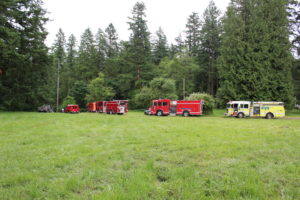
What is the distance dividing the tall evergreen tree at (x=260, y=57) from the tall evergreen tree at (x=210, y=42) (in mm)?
13323

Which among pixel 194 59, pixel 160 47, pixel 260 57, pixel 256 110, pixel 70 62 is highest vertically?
pixel 160 47

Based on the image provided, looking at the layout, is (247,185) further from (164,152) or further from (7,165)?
(7,165)

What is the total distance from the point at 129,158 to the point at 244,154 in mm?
3382

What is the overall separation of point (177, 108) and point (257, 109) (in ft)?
32.3

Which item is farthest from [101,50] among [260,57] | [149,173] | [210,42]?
[149,173]

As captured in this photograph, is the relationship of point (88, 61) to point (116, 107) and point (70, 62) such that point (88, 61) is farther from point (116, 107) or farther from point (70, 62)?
point (116, 107)

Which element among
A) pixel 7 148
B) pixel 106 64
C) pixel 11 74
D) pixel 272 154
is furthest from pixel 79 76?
pixel 272 154

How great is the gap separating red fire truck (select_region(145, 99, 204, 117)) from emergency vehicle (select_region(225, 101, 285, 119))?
403 centimetres

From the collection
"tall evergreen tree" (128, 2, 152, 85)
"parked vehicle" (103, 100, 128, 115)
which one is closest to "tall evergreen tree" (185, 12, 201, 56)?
"tall evergreen tree" (128, 2, 152, 85)

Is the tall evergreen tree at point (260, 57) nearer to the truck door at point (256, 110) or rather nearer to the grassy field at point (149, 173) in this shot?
the truck door at point (256, 110)

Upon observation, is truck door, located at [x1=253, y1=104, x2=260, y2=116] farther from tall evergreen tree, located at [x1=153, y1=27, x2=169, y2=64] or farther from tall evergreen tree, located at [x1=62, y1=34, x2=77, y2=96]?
tall evergreen tree, located at [x1=62, y1=34, x2=77, y2=96]

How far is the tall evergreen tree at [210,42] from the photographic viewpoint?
45.1 metres

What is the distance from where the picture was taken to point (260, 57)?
96.3ft

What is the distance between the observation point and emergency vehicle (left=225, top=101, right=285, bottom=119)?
23344 millimetres
